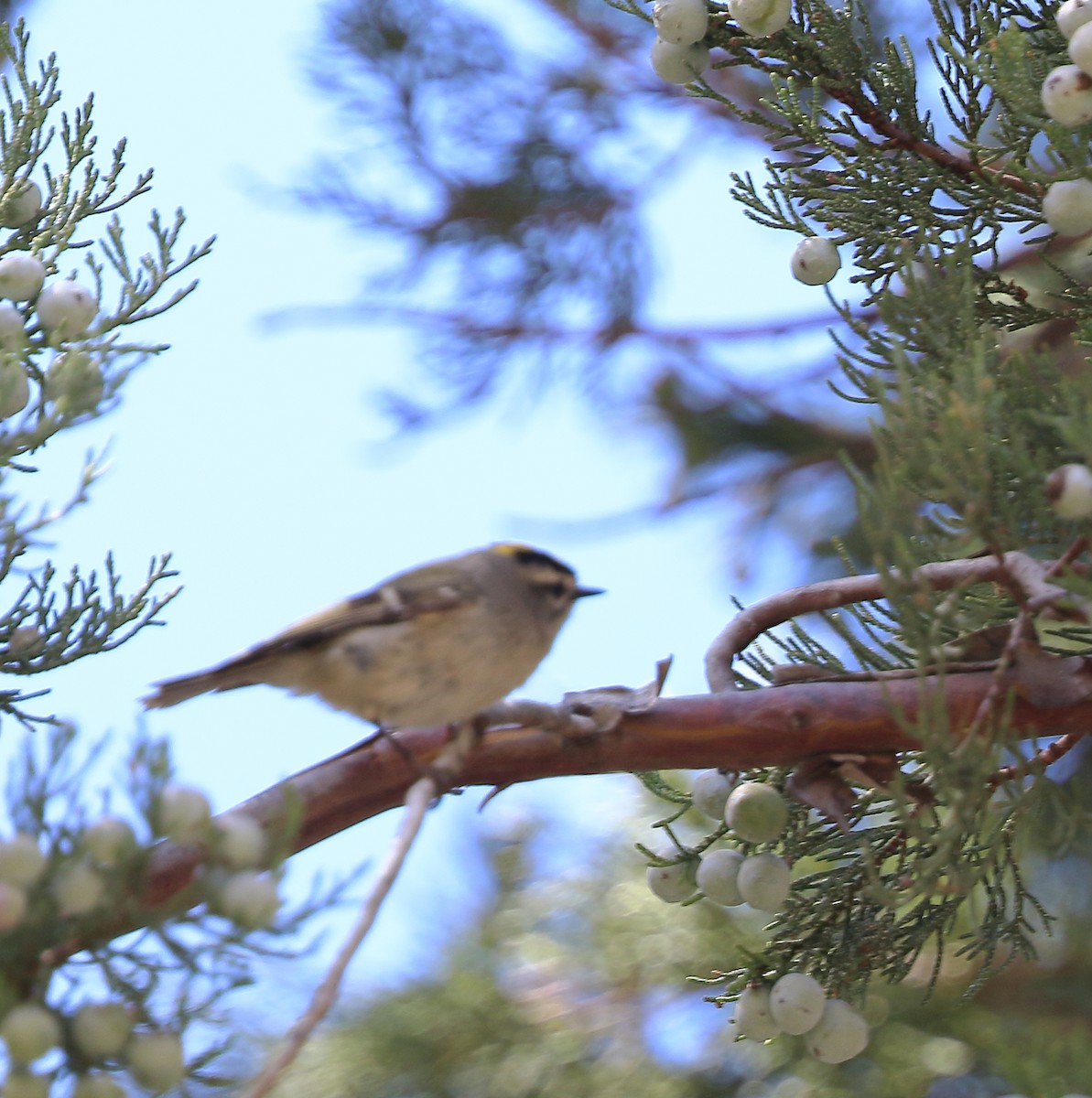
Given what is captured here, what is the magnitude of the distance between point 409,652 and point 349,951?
0.85m

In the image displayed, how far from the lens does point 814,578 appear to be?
404 centimetres

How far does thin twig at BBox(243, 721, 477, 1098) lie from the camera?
41.6 inches

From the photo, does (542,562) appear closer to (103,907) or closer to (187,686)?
(187,686)

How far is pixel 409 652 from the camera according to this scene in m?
1.97

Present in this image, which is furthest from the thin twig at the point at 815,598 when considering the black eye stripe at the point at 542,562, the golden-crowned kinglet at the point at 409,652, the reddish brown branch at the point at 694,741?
the black eye stripe at the point at 542,562

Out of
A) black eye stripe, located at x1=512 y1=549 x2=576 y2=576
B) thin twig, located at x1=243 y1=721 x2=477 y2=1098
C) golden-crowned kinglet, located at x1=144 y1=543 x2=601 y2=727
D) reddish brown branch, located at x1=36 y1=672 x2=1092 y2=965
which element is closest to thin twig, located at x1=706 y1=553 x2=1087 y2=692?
reddish brown branch, located at x1=36 y1=672 x2=1092 y2=965

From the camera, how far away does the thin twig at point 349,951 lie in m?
1.06

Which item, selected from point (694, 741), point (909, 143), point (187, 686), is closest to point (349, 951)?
point (694, 741)

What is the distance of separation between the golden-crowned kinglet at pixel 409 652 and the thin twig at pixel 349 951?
46 cm

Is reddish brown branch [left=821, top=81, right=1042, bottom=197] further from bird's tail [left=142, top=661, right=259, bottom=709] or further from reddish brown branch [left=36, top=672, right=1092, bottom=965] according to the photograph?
bird's tail [left=142, top=661, right=259, bottom=709]

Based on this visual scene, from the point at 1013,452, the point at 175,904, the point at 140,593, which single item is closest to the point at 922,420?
the point at 1013,452

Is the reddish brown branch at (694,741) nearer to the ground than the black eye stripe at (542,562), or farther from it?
farther from it

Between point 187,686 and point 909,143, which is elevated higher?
point 909,143

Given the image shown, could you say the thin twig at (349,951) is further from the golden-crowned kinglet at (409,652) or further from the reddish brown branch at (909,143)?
the reddish brown branch at (909,143)
